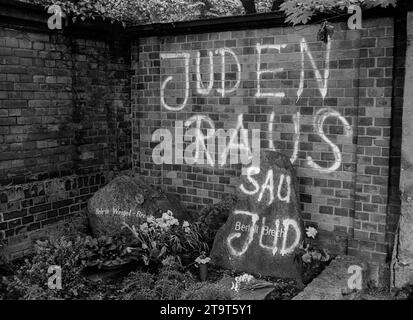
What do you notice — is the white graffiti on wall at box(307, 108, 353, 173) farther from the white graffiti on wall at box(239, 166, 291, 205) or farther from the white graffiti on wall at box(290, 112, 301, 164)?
the white graffiti on wall at box(239, 166, 291, 205)

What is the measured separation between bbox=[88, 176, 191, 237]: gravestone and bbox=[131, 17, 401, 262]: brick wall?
836 millimetres

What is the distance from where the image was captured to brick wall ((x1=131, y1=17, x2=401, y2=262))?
499 centimetres

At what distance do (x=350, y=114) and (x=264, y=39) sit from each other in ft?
4.77

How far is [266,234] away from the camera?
5023 mm

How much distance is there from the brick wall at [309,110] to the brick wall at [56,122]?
2.24 ft

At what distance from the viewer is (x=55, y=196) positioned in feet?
19.8

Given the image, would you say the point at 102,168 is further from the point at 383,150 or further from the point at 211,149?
the point at 383,150

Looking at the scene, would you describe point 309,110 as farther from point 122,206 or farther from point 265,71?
point 122,206

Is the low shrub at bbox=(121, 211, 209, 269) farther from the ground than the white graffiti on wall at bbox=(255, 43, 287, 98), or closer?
closer

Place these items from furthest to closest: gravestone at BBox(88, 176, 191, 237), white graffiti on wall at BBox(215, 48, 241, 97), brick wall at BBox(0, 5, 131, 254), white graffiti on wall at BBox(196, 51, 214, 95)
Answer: white graffiti on wall at BBox(196, 51, 214, 95)
white graffiti on wall at BBox(215, 48, 241, 97)
gravestone at BBox(88, 176, 191, 237)
brick wall at BBox(0, 5, 131, 254)

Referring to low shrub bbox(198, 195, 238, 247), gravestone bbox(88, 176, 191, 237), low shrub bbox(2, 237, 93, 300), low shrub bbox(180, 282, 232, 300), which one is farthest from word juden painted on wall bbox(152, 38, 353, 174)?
low shrub bbox(2, 237, 93, 300)

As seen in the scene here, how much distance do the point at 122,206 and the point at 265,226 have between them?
72.9 inches

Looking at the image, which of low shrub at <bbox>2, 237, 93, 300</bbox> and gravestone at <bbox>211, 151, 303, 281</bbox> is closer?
low shrub at <bbox>2, 237, 93, 300</bbox>

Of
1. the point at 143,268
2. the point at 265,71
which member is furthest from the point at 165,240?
the point at 265,71
